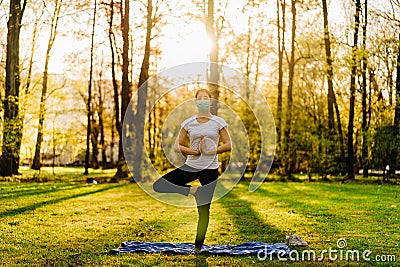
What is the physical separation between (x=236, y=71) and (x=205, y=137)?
17.6m

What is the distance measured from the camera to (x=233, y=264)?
628 centimetres

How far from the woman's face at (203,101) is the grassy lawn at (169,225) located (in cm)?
191

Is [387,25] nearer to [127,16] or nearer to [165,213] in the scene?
[127,16]

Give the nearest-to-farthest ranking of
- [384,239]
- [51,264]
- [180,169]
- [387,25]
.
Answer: [51,264] < [180,169] < [384,239] < [387,25]

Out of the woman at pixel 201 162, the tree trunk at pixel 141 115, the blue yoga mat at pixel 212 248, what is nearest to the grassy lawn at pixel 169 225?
the blue yoga mat at pixel 212 248

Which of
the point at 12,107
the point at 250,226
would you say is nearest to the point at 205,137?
the point at 250,226

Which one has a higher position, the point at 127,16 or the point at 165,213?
the point at 127,16

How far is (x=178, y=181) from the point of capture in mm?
6949

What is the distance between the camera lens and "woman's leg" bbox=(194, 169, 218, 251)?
6.95 meters

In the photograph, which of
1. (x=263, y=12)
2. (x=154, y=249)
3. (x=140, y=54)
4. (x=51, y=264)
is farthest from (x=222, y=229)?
(x=140, y=54)

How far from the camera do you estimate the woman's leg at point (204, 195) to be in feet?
22.8

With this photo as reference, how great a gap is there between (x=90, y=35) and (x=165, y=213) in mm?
21285

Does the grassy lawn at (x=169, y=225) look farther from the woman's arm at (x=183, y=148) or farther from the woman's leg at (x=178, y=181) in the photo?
the woman's arm at (x=183, y=148)

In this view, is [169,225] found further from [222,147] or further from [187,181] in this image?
[222,147]
